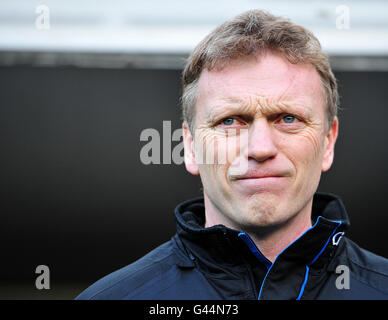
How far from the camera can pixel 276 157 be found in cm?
136

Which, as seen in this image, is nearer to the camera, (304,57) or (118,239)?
(304,57)

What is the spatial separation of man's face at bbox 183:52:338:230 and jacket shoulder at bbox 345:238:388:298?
9.8 inches

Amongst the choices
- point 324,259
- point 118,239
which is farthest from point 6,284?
point 324,259

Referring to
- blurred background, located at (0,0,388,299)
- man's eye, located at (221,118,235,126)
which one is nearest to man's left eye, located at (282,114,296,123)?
man's eye, located at (221,118,235,126)

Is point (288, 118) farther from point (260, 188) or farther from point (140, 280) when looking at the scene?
point (140, 280)

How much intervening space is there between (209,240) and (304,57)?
0.67m

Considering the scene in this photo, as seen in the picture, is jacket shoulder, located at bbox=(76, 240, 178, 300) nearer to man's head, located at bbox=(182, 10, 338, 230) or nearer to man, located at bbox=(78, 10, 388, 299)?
man, located at bbox=(78, 10, 388, 299)

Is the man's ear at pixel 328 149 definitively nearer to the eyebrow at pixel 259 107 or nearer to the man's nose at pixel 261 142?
the eyebrow at pixel 259 107

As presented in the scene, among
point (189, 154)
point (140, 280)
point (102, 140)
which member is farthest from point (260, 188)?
point (102, 140)

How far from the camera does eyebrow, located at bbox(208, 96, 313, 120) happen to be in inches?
55.1

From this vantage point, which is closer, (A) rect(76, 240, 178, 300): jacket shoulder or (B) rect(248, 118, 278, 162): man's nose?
(B) rect(248, 118, 278, 162): man's nose
